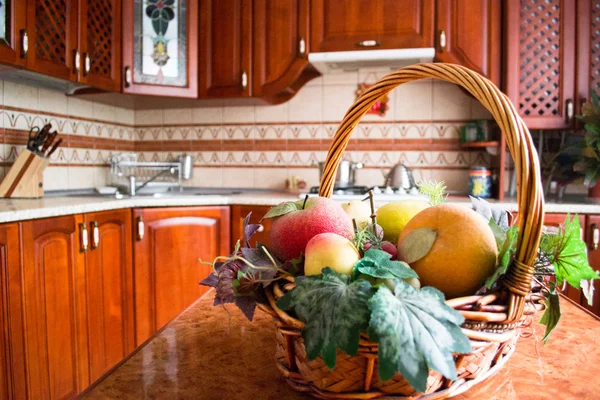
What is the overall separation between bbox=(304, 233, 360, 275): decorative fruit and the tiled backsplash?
2.42 m

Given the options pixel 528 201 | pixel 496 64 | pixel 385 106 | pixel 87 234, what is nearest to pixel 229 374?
pixel 528 201

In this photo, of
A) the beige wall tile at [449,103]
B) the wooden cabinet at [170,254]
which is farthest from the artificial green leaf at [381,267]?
the beige wall tile at [449,103]

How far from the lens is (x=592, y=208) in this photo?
2029 millimetres

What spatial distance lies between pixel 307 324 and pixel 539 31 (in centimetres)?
242

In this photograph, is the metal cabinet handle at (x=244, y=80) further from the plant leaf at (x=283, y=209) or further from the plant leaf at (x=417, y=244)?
the plant leaf at (x=417, y=244)

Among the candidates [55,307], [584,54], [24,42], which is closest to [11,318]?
[55,307]

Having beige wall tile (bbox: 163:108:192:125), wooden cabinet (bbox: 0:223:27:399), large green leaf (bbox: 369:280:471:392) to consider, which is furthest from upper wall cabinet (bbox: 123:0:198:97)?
large green leaf (bbox: 369:280:471:392)

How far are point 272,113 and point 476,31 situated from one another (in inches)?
49.5

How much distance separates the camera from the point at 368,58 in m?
2.45

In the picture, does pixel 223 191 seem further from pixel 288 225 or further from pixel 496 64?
pixel 288 225

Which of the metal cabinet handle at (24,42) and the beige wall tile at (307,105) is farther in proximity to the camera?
the beige wall tile at (307,105)

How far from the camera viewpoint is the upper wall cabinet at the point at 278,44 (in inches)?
98.7

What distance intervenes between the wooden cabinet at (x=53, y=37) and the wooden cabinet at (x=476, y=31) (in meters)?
1.79

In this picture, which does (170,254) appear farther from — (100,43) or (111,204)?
(100,43)
